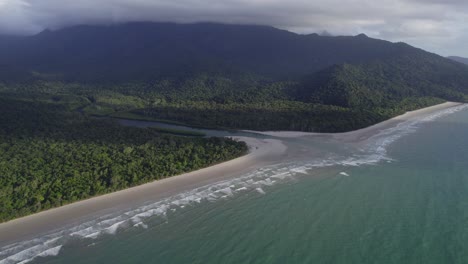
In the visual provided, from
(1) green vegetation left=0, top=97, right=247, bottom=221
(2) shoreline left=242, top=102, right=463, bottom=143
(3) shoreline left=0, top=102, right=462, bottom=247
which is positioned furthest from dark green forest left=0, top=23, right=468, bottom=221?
(2) shoreline left=242, top=102, right=463, bottom=143

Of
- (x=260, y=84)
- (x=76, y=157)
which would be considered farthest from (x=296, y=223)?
(x=260, y=84)

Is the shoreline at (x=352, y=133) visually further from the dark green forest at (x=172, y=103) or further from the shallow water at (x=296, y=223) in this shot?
the shallow water at (x=296, y=223)

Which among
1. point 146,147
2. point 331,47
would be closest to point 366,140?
point 146,147

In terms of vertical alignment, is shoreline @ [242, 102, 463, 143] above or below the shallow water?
above

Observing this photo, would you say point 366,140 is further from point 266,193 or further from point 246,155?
point 266,193

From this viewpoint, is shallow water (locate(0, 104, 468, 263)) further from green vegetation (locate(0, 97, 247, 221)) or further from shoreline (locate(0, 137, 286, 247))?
green vegetation (locate(0, 97, 247, 221))
